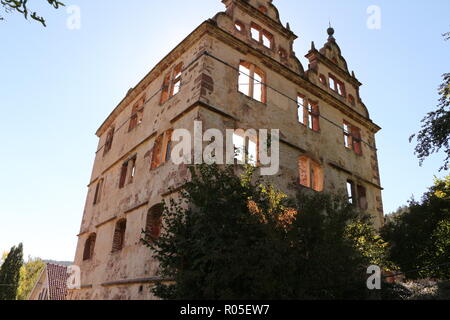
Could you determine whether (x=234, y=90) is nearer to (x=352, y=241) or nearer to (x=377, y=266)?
(x=352, y=241)

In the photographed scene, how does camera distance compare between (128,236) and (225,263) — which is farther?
(128,236)

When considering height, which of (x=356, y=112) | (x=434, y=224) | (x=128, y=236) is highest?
(x=356, y=112)

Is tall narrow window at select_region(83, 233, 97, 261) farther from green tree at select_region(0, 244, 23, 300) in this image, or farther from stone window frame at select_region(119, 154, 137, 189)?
green tree at select_region(0, 244, 23, 300)

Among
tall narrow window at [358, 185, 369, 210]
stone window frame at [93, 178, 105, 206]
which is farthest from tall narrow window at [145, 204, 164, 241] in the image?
tall narrow window at [358, 185, 369, 210]

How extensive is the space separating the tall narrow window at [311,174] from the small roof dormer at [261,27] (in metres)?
4.14

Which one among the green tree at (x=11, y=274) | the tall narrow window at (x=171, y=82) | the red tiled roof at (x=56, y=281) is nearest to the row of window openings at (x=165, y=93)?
the tall narrow window at (x=171, y=82)

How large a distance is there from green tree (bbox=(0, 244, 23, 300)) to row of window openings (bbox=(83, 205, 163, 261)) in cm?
1678

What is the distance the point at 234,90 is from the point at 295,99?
3.38 m

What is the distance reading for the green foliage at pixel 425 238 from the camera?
12.4 meters

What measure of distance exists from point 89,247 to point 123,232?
12.1 ft

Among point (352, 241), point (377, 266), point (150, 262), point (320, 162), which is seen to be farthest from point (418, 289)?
point (150, 262)

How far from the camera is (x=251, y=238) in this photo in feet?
22.0

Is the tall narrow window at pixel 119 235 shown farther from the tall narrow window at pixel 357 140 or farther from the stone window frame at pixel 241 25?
the tall narrow window at pixel 357 140

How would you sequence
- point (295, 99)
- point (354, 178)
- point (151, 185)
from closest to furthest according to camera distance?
1. point (151, 185)
2. point (295, 99)
3. point (354, 178)
